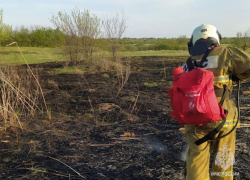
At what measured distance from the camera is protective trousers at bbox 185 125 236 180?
240 centimetres

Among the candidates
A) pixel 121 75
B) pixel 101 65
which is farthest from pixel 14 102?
pixel 101 65

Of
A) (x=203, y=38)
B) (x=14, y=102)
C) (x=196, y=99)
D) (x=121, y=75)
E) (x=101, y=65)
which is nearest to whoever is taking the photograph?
(x=196, y=99)

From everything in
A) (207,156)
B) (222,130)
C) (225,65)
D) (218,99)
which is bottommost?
(207,156)

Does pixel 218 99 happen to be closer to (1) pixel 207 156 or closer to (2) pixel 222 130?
(2) pixel 222 130

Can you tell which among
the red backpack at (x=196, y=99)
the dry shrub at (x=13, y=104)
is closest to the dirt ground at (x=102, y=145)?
the dry shrub at (x=13, y=104)

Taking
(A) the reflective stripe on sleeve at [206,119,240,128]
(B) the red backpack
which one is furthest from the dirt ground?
(B) the red backpack

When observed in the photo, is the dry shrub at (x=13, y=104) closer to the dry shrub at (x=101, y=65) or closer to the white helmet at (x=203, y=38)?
the white helmet at (x=203, y=38)

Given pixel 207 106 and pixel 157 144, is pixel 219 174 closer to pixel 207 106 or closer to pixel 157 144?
pixel 207 106

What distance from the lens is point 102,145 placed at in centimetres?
420

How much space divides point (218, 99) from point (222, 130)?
308 mm

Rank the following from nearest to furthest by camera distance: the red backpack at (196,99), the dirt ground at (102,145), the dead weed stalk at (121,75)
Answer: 1. the red backpack at (196,99)
2. the dirt ground at (102,145)
3. the dead weed stalk at (121,75)

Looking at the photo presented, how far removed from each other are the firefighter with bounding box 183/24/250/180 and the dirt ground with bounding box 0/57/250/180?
0.84 meters

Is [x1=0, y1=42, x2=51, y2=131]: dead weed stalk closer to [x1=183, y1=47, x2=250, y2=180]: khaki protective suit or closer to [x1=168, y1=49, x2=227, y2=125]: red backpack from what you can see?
[x1=168, y1=49, x2=227, y2=125]: red backpack

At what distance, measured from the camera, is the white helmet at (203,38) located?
95.5 inches
